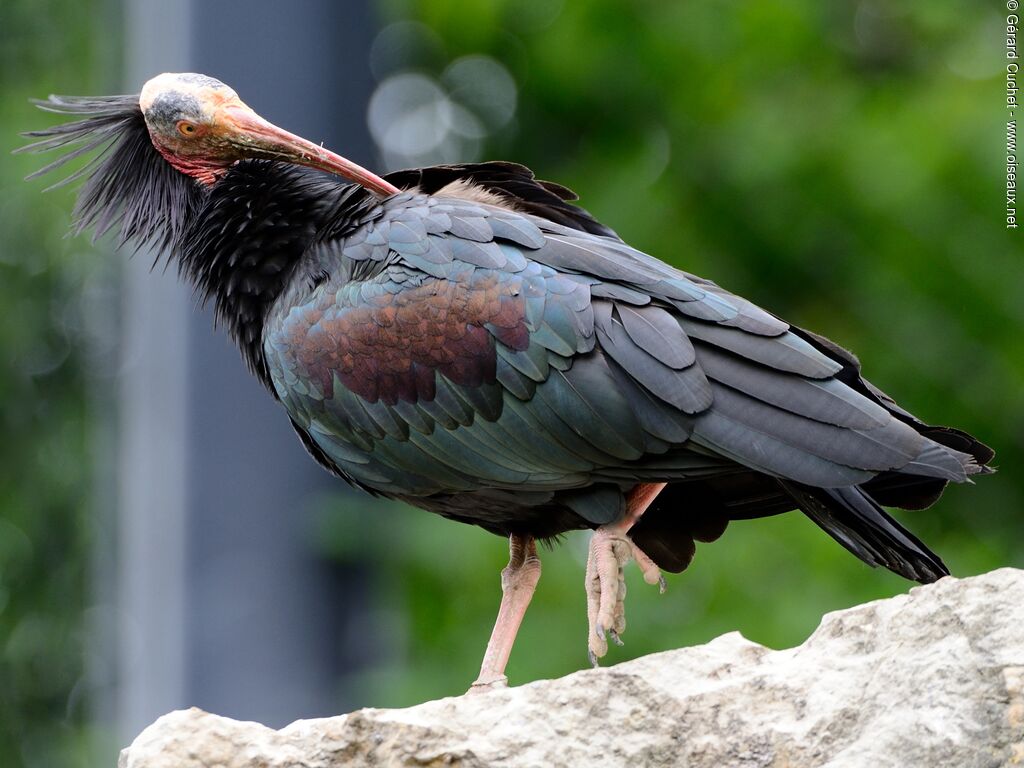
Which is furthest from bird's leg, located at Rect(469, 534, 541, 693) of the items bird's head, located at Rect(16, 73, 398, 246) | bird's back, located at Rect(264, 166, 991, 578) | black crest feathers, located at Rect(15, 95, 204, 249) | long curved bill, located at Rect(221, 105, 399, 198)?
black crest feathers, located at Rect(15, 95, 204, 249)

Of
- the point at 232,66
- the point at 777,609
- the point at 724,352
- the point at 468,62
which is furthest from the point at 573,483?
the point at 468,62

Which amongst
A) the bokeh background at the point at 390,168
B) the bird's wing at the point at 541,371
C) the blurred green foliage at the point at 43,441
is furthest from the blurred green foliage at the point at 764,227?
Answer: the bird's wing at the point at 541,371

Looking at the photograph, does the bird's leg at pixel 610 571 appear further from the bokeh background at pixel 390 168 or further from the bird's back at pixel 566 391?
the bokeh background at pixel 390 168

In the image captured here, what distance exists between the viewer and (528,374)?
6113 millimetres

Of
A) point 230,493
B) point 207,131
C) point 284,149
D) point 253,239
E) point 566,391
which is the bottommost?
point 230,493

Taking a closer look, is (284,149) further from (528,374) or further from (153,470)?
(153,470)

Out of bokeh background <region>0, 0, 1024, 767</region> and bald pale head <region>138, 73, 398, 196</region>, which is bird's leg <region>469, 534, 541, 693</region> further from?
bokeh background <region>0, 0, 1024, 767</region>

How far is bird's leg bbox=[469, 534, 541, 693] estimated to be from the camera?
6.57m

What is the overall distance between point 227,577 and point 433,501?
14.3 feet

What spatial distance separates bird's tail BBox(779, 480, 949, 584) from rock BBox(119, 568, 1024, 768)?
437mm

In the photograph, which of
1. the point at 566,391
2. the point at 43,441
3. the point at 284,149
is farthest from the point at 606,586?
the point at 43,441

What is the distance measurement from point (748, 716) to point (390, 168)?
8159 mm

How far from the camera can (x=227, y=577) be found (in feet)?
35.3

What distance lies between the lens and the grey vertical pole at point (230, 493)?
420 inches
